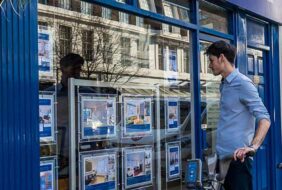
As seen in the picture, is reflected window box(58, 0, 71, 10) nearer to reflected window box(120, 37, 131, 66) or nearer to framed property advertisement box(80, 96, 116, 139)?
framed property advertisement box(80, 96, 116, 139)

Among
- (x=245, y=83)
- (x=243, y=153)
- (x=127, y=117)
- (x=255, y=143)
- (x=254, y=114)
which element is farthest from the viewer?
(x=127, y=117)

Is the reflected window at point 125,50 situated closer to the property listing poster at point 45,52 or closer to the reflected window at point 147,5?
the reflected window at point 147,5

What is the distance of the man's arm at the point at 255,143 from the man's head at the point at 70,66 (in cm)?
160

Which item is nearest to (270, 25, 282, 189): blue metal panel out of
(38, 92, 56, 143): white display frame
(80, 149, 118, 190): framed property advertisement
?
(80, 149, 118, 190): framed property advertisement

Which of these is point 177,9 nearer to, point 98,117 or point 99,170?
point 98,117

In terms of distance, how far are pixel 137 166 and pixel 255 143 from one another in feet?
5.79

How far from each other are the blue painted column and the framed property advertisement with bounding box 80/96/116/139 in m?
1.05

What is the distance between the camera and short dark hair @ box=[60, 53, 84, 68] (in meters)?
4.23

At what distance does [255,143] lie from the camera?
364 cm

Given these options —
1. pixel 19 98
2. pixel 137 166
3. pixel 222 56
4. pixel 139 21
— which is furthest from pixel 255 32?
pixel 19 98

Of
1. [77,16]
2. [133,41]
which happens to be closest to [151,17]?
[133,41]

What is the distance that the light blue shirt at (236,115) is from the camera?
12.7ft

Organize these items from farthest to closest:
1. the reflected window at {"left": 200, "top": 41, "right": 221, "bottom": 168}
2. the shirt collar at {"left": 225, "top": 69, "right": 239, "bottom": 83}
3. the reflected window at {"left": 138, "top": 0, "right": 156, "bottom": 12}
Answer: the reflected window at {"left": 200, "top": 41, "right": 221, "bottom": 168} → the reflected window at {"left": 138, "top": 0, "right": 156, "bottom": 12} → the shirt collar at {"left": 225, "top": 69, "right": 239, "bottom": 83}

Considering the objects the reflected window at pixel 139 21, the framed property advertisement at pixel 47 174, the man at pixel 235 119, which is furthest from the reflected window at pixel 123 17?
the framed property advertisement at pixel 47 174
